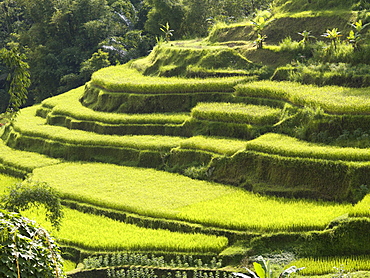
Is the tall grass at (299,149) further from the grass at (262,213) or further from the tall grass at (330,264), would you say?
the tall grass at (330,264)

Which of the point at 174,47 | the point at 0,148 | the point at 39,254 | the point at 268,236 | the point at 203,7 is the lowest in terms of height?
the point at 0,148

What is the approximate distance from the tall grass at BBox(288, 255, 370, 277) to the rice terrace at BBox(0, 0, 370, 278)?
0.12 ft

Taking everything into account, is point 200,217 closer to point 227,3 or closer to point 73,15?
point 227,3

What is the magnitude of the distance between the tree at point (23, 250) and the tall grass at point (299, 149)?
9583 millimetres

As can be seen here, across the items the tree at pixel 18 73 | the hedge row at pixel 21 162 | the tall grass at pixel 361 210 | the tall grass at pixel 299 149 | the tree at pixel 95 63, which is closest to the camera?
the tree at pixel 18 73

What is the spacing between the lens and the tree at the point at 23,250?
5930mm

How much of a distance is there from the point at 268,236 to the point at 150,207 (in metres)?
3.48

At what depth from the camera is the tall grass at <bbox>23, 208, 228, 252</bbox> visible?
13.0 m

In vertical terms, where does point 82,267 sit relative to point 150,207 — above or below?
below

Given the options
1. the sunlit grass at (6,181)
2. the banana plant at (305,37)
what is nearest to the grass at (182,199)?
the sunlit grass at (6,181)

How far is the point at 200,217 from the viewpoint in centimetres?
1395

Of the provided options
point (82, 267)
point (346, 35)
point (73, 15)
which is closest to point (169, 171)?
point (82, 267)

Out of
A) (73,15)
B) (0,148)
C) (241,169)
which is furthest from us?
(73,15)

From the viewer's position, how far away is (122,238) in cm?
1373
